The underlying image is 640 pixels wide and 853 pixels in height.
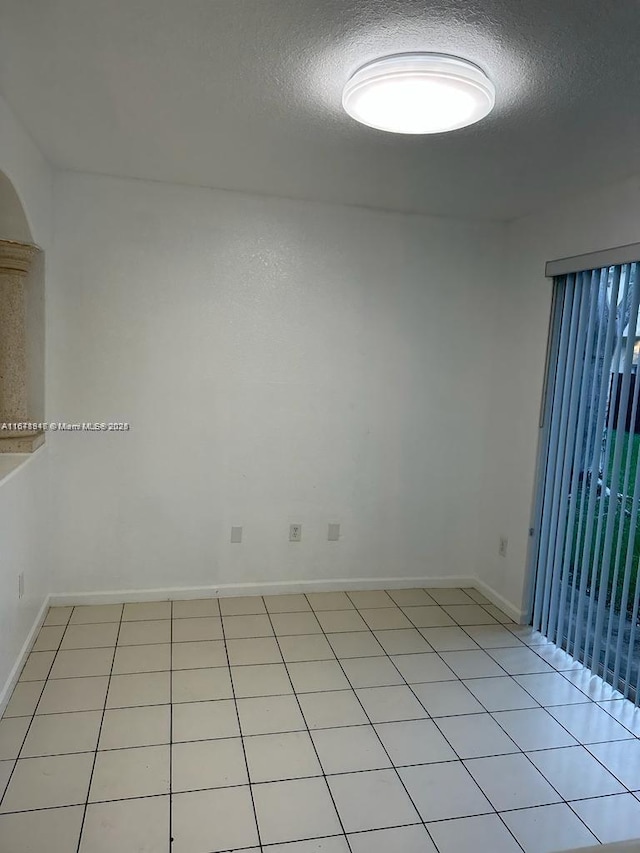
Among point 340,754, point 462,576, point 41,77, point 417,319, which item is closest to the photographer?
point 41,77

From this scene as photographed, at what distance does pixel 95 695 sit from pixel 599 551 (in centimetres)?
247

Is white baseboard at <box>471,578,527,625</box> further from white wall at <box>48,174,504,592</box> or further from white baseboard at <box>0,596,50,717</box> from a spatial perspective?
white baseboard at <box>0,596,50,717</box>

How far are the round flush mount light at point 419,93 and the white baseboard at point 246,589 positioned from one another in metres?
2.78

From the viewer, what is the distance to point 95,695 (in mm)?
2730

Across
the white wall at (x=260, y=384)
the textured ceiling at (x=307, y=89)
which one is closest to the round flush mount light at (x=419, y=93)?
the textured ceiling at (x=307, y=89)

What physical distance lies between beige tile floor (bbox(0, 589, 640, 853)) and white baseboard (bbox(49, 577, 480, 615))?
0.31ft

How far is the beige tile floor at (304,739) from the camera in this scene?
204 centimetres

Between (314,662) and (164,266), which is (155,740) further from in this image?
(164,266)

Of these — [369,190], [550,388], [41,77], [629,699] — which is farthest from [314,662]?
[41,77]

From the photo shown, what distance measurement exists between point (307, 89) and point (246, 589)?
2.83 metres

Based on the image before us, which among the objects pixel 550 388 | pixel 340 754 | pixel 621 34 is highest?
pixel 621 34

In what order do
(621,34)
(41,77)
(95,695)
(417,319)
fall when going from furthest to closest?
(417,319) < (95,695) < (41,77) < (621,34)

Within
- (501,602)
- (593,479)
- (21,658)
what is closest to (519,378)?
(593,479)

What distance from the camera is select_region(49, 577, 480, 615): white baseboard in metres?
3.63
